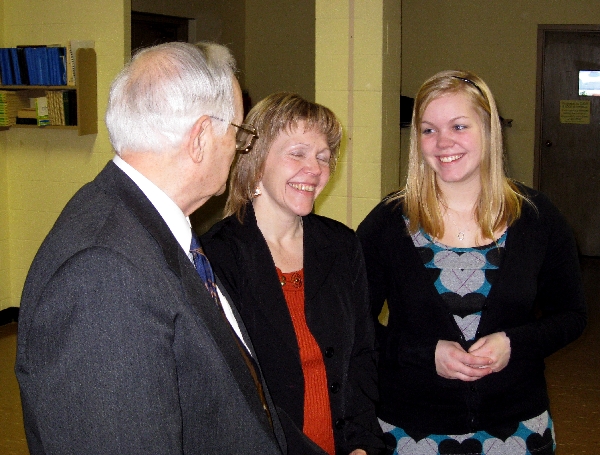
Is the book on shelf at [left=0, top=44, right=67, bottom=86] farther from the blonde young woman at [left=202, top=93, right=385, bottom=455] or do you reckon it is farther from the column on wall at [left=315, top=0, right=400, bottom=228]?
the blonde young woman at [left=202, top=93, right=385, bottom=455]

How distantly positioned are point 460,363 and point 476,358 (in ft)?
0.14

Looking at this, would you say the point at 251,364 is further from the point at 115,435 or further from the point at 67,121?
the point at 67,121

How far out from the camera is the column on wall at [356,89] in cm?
394

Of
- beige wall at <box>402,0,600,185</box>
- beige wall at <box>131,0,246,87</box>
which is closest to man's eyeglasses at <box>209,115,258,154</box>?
beige wall at <box>131,0,246,87</box>

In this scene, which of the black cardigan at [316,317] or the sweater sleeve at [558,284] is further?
the sweater sleeve at [558,284]

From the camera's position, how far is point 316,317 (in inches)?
67.5

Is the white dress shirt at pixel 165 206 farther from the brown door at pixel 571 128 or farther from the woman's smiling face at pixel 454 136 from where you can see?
the brown door at pixel 571 128

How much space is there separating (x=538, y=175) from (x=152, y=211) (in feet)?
Answer: 23.8

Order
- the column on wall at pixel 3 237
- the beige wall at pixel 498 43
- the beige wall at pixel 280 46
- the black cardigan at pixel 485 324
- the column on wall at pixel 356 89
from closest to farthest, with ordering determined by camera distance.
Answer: the black cardigan at pixel 485 324 < the column on wall at pixel 356 89 < the column on wall at pixel 3 237 < the beige wall at pixel 498 43 < the beige wall at pixel 280 46

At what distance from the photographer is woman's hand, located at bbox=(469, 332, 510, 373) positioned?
1.68 metres

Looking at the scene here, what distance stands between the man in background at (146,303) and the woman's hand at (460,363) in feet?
1.86

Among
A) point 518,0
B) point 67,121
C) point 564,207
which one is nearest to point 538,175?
point 564,207

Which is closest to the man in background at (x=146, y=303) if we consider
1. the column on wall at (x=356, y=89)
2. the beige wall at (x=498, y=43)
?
the column on wall at (x=356, y=89)

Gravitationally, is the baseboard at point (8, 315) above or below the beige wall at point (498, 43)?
below
